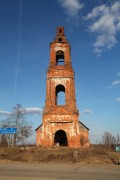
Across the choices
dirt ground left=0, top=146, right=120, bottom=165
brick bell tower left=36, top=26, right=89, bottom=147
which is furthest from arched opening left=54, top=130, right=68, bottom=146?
dirt ground left=0, top=146, right=120, bottom=165

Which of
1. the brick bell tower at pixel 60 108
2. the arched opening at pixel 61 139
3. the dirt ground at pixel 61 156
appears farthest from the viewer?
the arched opening at pixel 61 139

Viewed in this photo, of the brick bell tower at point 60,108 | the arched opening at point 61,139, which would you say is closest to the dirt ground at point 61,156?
the brick bell tower at point 60,108

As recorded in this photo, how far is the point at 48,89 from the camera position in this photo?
91.4 feet

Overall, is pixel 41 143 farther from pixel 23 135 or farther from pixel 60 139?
pixel 23 135

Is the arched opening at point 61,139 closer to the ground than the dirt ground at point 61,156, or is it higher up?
higher up

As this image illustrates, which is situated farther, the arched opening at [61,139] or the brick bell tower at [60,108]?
the arched opening at [61,139]

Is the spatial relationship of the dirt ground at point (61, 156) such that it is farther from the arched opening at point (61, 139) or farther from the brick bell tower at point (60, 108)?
the arched opening at point (61, 139)

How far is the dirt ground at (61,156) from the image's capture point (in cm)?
2131

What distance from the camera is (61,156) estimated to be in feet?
72.9

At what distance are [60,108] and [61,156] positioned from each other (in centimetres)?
624

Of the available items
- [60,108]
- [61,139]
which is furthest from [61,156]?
[61,139]

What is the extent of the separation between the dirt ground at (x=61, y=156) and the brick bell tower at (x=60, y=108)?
7.82 feet

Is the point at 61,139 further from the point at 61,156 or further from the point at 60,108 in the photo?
the point at 61,156

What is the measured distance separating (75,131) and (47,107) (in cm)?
426
